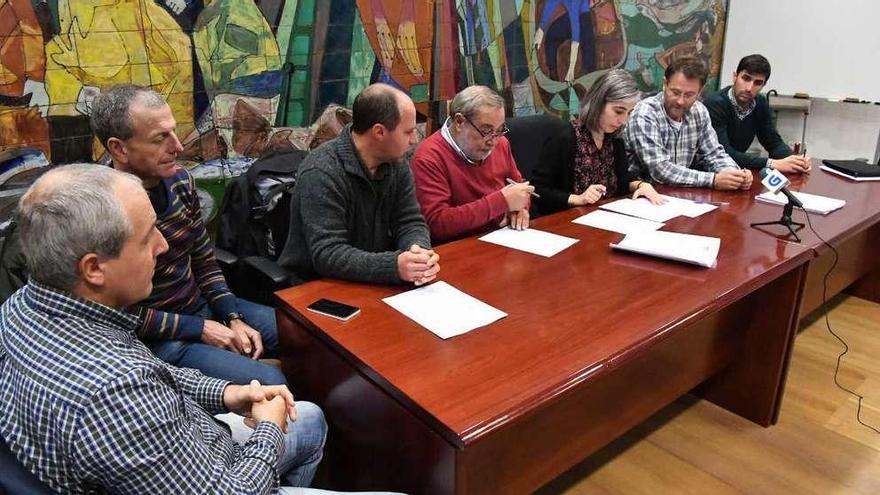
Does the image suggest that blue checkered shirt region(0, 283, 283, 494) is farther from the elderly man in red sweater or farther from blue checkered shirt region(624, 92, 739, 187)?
blue checkered shirt region(624, 92, 739, 187)

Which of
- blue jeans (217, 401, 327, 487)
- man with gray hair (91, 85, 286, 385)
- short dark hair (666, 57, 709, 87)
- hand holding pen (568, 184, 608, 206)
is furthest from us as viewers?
short dark hair (666, 57, 709, 87)

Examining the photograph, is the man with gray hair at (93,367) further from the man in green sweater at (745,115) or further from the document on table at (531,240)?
the man in green sweater at (745,115)

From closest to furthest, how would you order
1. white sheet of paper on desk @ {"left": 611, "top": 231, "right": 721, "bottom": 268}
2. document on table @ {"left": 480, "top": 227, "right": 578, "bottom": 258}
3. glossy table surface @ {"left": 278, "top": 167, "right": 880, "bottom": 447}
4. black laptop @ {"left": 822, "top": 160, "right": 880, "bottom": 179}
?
1. glossy table surface @ {"left": 278, "top": 167, "right": 880, "bottom": 447}
2. white sheet of paper on desk @ {"left": 611, "top": 231, "right": 721, "bottom": 268}
3. document on table @ {"left": 480, "top": 227, "right": 578, "bottom": 258}
4. black laptop @ {"left": 822, "top": 160, "right": 880, "bottom": 179}

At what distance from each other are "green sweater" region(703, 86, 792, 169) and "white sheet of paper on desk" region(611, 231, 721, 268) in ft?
4.90

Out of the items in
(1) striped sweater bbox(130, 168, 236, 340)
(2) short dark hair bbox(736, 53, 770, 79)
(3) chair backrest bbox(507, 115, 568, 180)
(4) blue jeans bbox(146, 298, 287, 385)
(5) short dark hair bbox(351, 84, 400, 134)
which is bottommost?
(4) blue jeans bbox(146, 298, 287, 385)

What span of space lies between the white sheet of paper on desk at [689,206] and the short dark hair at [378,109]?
1.14m

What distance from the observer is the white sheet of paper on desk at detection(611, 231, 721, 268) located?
5.60 feet

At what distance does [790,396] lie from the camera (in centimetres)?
224

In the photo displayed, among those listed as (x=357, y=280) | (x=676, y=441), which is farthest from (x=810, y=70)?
(x=357, y=280)

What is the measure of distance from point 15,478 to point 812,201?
101 inches

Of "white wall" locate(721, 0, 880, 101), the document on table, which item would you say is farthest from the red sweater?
"white wall" locate(721, 0, 880, 101)

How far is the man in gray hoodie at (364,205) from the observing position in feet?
5.26

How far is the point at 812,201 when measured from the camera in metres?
2.34

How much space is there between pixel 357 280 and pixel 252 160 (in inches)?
45.4
